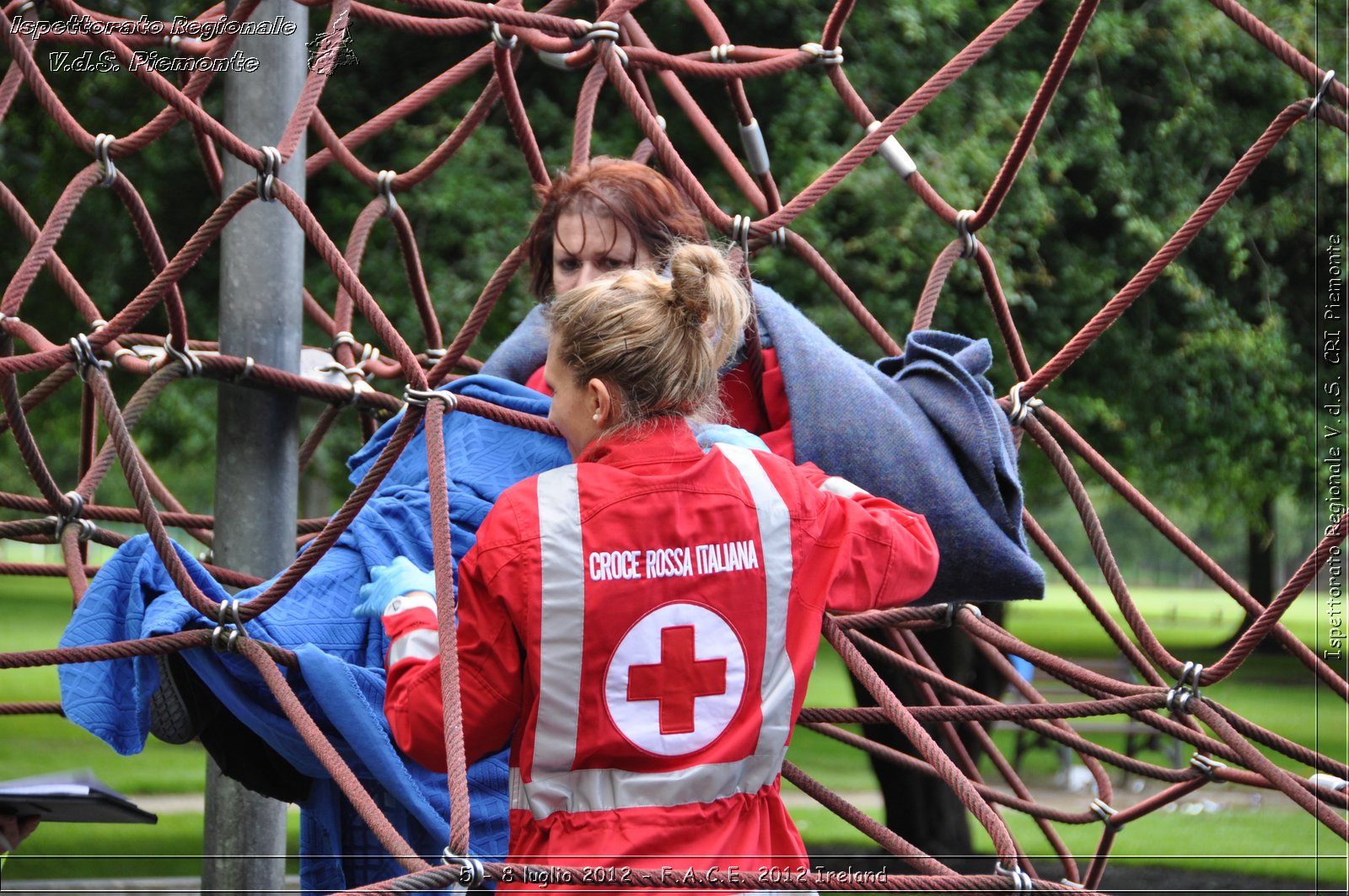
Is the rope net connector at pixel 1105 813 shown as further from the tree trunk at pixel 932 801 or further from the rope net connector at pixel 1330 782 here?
the tree trunk at pixel 932 801

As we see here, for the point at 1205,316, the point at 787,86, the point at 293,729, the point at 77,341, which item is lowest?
the point at 293,729

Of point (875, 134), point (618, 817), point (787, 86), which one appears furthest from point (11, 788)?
point (787, 86)

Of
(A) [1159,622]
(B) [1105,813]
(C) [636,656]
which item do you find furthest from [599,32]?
(A) [1159,622]

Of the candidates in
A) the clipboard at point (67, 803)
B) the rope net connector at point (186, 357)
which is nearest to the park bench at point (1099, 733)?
the clipboard at point (67, 803)

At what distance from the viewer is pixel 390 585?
4.84ft

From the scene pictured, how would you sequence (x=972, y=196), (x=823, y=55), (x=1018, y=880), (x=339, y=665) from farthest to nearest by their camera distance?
(x=972, y=196) < (x=823, y=55) < (x=339, y=665) < (x=1018, y=880)

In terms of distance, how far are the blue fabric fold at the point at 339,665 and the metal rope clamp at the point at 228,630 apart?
2cm

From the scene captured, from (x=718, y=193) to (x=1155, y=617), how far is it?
55.0 feet

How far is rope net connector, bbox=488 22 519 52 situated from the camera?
191cm

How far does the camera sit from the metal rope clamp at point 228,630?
1412mm

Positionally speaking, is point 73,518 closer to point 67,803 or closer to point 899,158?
point 67,803

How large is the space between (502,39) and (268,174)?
0.53 meters

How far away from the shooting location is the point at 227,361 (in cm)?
181

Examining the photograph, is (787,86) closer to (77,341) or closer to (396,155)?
(396,155)
